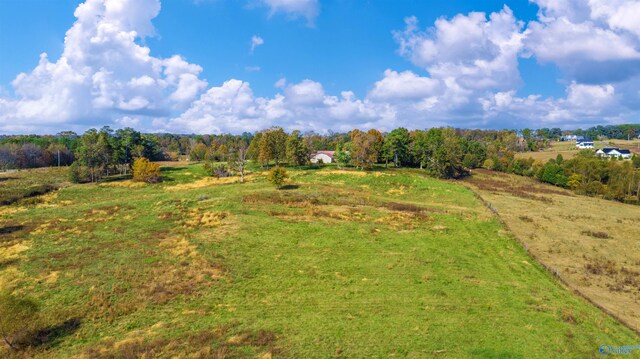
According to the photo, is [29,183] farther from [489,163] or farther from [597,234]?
[489,163]

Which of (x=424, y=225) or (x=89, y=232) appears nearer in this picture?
(x=89, y=232)

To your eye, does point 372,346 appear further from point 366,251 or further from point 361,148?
point 361,148

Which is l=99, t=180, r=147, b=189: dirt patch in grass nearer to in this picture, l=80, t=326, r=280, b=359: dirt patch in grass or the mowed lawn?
the mowed lawn

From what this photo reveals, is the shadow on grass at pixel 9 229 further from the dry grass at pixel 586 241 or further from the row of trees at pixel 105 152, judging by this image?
the dry grass at pixel 586 241

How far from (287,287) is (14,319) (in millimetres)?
15816

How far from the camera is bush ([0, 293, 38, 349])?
19172mm

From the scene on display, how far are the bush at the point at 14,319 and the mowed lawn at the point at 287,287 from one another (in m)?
1.09

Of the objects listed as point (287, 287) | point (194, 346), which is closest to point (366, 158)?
point (287, 287)

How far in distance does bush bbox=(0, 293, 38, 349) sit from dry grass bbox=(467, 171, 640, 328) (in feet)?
120

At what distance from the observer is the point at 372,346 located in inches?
755

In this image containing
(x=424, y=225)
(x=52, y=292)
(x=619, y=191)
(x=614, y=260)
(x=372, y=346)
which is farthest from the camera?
(x=619, y=191)

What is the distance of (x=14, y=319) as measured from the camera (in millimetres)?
19484

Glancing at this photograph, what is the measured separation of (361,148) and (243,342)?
80.3 m

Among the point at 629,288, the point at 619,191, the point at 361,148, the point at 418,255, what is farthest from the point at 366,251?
the point at 619,191
